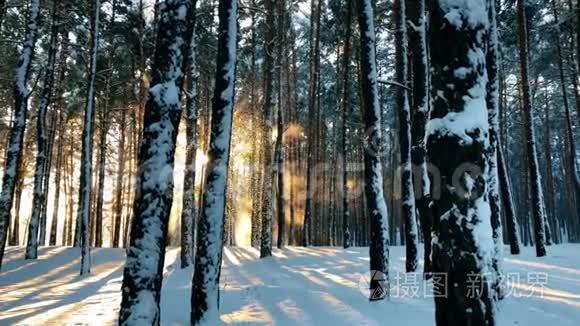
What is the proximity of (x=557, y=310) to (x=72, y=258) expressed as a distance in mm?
16951

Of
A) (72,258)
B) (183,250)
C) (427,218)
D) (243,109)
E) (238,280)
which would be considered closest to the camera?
(427,218)

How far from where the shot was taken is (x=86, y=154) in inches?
575

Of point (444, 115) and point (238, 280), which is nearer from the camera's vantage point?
point (444, 115)

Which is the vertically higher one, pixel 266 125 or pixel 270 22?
pixel 270 22

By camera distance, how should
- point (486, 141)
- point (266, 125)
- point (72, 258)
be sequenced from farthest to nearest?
point (72, 258) < point (266, 125) < point (486, 141)

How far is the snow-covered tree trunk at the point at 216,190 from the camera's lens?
705 centimetres

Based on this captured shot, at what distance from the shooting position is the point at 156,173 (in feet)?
18.1

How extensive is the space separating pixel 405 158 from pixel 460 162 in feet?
23.3

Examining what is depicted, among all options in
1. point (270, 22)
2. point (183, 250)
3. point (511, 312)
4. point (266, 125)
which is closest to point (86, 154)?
point (183, 250)

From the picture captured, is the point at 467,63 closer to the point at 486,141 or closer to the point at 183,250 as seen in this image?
the point at 486,141

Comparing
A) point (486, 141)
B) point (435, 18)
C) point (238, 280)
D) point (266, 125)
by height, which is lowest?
point (238, 280)

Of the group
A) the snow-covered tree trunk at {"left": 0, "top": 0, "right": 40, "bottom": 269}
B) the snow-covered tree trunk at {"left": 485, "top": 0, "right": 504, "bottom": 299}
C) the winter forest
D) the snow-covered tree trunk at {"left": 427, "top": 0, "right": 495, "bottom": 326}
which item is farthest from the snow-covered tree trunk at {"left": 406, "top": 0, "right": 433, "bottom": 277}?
the snow-covered tree trunk at {"left": 0, "top": 0, "right": 40, "bottom": 269}

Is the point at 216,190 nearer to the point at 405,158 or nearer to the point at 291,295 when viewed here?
the point at 291,295

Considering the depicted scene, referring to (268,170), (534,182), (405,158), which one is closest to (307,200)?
(268,170)
